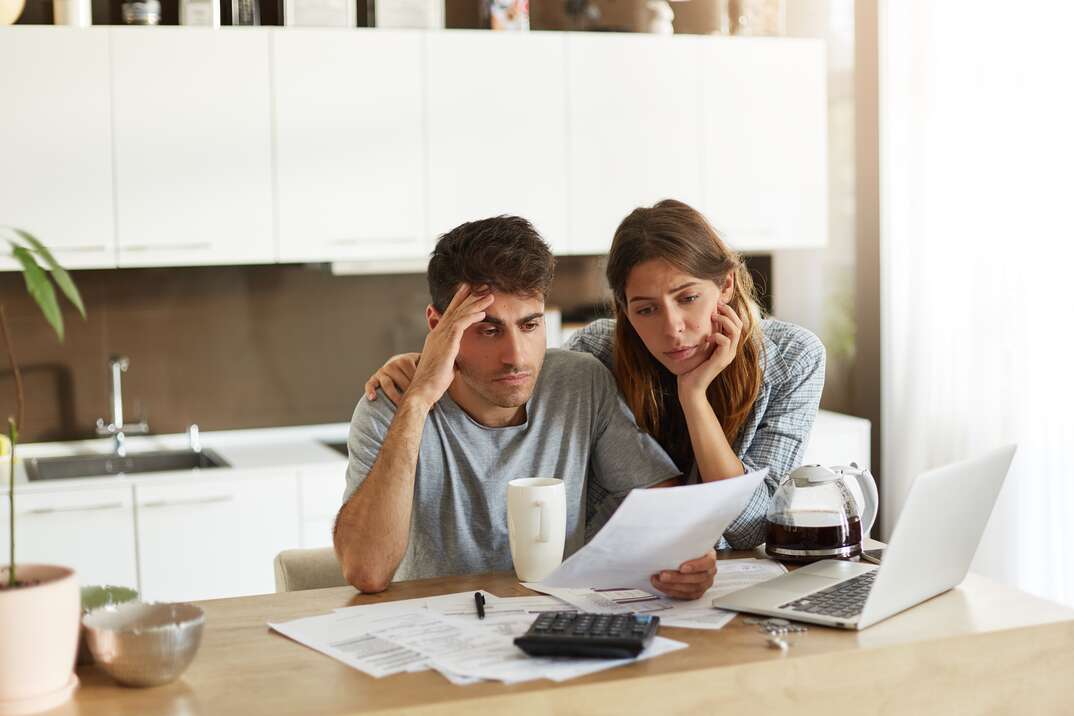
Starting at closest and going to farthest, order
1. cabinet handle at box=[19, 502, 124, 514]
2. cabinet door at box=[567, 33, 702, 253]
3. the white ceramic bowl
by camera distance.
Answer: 1. the white ceramic bowl
2. cabinet handle at box=[19, 502, 124, 514]
3. cabinet door at box=[567, 33, 702, 253]

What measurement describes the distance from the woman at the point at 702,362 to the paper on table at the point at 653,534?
0.41 m

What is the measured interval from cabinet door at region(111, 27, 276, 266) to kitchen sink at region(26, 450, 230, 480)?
62cm

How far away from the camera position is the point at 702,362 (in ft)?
7.02

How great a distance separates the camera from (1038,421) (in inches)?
134

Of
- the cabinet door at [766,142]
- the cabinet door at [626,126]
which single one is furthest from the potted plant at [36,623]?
the cabinet door at [766,142]

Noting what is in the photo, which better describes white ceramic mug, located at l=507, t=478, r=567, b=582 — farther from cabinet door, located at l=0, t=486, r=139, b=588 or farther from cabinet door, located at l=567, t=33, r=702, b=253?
cabinet door, located at l=567, t=33, r=702, b=253

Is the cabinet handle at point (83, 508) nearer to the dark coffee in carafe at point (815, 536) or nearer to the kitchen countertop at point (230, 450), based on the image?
the kitchen countertop at point (230, 450)

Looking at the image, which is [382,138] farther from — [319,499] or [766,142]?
[766,142]

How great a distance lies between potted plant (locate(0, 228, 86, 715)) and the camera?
1.22m

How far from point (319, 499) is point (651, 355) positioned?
4.93ft

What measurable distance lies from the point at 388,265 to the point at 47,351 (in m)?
1.09

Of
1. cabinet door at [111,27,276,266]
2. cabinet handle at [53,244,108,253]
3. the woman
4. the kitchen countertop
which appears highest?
cabinet door at [111,27,276,266]

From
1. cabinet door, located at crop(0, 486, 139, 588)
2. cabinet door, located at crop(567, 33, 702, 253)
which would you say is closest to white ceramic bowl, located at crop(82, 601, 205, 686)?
cabinet door, located at crop(0, 486, 139, 588)

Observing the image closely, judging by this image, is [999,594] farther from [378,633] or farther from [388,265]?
[388,265]
